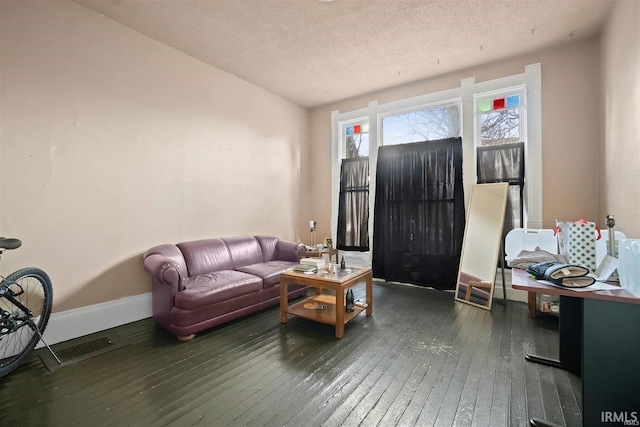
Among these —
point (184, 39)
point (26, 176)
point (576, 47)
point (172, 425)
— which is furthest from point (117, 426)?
point (576, 47)

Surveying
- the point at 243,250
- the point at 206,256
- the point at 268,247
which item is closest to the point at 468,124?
the point at 268,247

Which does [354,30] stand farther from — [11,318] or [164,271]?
[11,318]

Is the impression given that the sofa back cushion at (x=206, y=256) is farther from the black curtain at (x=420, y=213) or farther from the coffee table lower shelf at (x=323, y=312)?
the black curtain at (x=420, y=213)

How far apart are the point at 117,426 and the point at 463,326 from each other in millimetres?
2922

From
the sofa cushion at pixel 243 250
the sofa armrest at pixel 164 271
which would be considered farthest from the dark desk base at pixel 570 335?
the sofa cushion at pixel 243 250

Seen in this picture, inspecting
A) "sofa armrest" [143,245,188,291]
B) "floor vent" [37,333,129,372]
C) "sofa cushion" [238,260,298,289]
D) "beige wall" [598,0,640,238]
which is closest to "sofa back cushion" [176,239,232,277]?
"sofa cushion" [238,260,298,289]

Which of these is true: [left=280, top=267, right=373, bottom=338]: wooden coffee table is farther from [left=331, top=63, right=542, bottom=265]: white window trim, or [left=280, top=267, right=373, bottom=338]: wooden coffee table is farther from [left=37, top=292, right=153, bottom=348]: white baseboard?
[left=331, top=63, right=542, bottom=265]: white window trim

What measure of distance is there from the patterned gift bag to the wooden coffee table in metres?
1.75

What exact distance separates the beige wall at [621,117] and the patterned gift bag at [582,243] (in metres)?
0.63

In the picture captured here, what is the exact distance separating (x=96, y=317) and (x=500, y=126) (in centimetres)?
527

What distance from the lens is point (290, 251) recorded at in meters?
4.22

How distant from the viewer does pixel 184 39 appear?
3273 mm

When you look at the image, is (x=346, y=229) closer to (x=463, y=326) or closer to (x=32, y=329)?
(x=463, y=326)

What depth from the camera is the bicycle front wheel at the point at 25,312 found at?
7.10 feet
